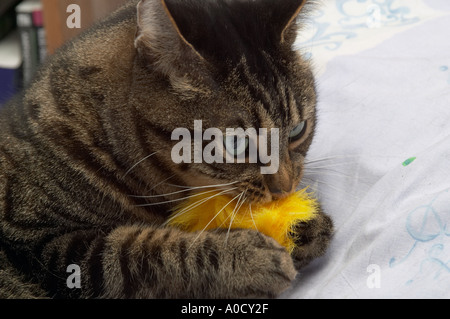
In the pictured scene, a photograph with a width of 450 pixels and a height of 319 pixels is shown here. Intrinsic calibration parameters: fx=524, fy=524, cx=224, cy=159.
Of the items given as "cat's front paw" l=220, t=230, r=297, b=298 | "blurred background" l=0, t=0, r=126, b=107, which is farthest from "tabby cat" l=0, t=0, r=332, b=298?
"blurred background" l=0, t=0, r=126, b=107

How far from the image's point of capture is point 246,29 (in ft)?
3.07

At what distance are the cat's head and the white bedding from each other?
155mm

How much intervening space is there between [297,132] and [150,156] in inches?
10.8

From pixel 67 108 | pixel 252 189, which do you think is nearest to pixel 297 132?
pixel 252 189

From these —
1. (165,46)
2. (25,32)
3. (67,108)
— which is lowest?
(25,32)

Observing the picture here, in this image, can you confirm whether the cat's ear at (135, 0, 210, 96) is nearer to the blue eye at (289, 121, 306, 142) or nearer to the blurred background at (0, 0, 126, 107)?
the blue eye at (289, 121, 306, 142)

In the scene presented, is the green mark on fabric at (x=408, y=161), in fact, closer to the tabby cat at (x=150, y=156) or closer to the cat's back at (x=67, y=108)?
the tabby cat at (x=150, y=156)

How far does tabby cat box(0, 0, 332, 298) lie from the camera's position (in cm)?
86

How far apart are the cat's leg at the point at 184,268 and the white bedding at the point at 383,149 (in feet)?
0.24

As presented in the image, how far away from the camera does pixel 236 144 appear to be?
2.88 feet

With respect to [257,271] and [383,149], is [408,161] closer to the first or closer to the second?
[383,149]

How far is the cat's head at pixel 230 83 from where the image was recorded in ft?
2.79

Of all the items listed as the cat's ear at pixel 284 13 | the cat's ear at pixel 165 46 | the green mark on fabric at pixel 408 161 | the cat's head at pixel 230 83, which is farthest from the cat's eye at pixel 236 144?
the green mark on fabric at pixel 408 161
